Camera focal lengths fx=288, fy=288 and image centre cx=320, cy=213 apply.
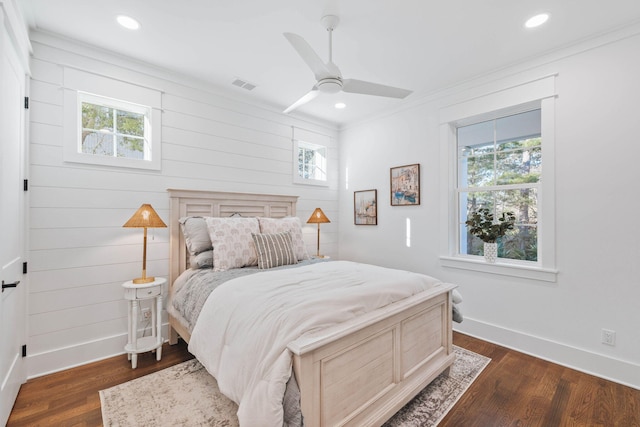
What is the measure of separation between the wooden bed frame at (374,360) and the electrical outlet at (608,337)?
128 cm

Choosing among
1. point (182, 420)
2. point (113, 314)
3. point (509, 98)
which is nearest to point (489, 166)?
point (509, 98)

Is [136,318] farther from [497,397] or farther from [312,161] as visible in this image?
[312,161]

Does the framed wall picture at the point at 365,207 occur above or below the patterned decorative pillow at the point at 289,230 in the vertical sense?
above

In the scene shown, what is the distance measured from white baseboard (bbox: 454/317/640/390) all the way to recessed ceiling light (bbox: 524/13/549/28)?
8.92ft

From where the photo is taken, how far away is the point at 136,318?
2.46 meters

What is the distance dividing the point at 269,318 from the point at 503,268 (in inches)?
100

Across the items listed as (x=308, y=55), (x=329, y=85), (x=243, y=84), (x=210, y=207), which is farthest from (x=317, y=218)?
(x=308, y=55)

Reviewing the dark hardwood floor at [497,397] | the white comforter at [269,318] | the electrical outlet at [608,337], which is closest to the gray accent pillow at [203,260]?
the white comforter at [269,318]

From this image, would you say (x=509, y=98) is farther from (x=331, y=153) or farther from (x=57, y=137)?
(x=57, y=137)

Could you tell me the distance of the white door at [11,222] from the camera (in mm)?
1695

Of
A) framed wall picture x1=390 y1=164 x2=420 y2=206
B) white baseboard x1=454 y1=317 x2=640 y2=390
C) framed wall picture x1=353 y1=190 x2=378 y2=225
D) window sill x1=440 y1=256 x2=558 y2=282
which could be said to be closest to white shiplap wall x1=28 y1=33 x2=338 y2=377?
framed wall picture x1=353 y1=190 x2=378 y2=225

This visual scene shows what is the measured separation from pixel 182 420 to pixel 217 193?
2158 mm

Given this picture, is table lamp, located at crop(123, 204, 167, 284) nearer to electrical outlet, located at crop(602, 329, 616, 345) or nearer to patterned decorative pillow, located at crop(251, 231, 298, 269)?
patterned decorative pillow, located at crop(251, 231, 298, 269)

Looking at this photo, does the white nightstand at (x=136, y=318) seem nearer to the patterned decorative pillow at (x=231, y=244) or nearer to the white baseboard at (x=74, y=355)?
the white baseboard at (x=74, y=355)
